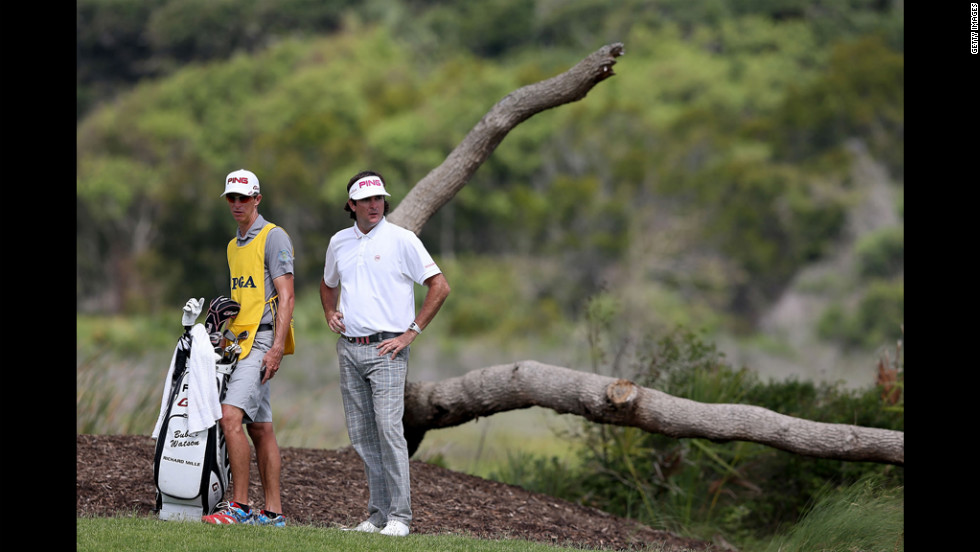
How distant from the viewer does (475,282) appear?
171ft

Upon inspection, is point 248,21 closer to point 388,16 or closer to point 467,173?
point 388,16

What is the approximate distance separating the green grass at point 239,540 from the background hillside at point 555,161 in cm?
3573

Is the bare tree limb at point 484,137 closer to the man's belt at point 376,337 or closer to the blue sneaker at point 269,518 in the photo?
the man's belt at point 376,337

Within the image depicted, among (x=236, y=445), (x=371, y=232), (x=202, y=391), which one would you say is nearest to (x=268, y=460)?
(x=236, y=445)

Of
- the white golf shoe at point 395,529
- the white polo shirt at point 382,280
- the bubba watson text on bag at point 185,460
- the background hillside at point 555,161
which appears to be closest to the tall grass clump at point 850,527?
the white golf shoe at point 395,529

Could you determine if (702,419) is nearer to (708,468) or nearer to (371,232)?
(371,232)

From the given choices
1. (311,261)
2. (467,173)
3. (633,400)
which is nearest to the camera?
(633,400)

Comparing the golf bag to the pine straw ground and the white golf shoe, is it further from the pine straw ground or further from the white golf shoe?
the white golf shoe

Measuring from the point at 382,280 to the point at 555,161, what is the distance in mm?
51313

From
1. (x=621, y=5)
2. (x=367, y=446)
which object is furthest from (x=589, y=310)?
(x=621, y=5)

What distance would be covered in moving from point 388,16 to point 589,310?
63457mm

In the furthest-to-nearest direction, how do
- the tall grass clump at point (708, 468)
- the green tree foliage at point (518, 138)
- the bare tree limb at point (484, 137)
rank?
the green tree foliage at point (518, 138) < the tall grass clump at point (708, 468) < the bare tree limb at point (484, 137)

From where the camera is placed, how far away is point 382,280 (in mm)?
7199

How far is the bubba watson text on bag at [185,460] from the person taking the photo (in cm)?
714
